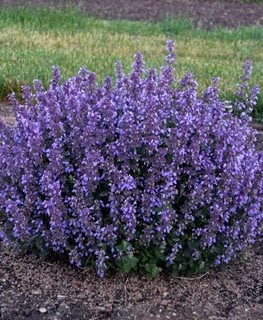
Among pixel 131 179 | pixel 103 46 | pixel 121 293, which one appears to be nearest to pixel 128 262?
pixel 121 293

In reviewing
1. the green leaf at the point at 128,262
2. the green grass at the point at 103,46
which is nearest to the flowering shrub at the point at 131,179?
the green leaf at the point at 128,262

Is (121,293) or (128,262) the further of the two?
(121,293)

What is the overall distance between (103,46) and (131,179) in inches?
166

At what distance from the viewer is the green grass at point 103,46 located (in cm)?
545

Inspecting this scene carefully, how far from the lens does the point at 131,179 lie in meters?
2.66

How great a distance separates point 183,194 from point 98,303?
1.90 feet

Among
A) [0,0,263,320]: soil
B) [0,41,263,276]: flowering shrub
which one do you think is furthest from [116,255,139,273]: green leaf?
[0,0,263,320]: soil

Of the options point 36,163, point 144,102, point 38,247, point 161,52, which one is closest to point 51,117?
point 36,163

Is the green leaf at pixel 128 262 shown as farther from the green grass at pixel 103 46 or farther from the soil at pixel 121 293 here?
the green grass at pixel 103 46

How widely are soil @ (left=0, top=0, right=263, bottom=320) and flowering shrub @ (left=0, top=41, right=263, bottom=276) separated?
0.10 metres

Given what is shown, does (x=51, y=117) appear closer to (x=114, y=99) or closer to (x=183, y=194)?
(x=114, y=99)

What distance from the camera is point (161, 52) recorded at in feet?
22.0

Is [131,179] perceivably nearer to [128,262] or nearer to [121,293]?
[128,262]

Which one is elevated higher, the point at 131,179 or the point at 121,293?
the point at 131,179
